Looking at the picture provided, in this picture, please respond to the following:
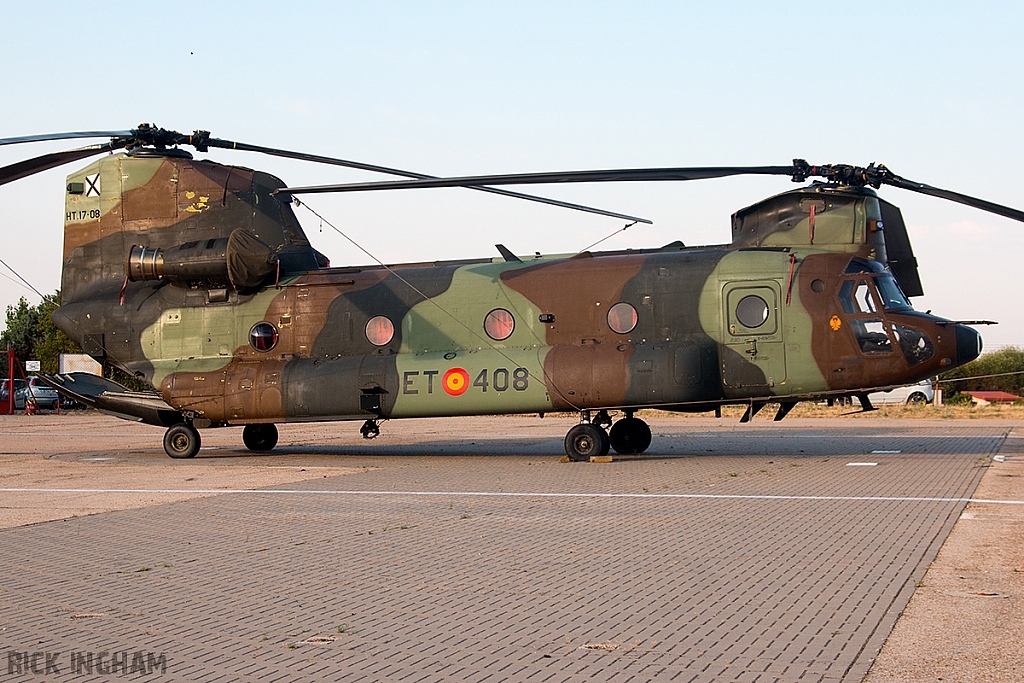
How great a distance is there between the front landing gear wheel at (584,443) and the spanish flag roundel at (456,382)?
6.61ft

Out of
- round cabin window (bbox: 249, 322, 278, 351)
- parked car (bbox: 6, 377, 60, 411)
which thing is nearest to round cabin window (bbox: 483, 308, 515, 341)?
round cabin window (bbox: 249, 322, 278, 351)

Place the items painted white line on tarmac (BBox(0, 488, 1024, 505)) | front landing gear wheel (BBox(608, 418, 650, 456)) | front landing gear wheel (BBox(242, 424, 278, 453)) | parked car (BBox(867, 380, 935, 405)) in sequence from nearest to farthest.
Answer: painted white line on tarmac (BBox(0, 488, 1024, 505)) < front landing gear wheel (BBox(608, 418, 650, 456)) < front landing gear wheel (BBox(242, 424, 278, 453)) < parked car (BBox(867, 380, 935, 405))

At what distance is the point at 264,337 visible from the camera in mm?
18969

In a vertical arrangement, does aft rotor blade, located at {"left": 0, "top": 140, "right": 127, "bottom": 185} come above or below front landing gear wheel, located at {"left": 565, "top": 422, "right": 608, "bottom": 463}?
above

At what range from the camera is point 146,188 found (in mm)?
19844

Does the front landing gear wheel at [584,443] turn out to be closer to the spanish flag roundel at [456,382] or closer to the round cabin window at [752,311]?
the spanish flag roundel at [456,382]

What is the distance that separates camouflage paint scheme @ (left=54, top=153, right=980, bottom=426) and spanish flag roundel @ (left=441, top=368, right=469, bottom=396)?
3cm

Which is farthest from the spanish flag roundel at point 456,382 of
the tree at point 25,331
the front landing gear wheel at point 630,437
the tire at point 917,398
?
the tree at point 25,331

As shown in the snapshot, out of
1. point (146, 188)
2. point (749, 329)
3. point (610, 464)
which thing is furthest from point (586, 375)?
point (146, 188)

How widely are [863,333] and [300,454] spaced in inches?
446

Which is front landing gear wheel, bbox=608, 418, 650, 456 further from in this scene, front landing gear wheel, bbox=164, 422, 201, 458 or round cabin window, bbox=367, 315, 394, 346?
front landing gear wheel, bbox=164, 422, 201, 458

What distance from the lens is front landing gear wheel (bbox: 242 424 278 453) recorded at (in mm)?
21156

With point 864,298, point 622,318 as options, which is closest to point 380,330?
point 622,318

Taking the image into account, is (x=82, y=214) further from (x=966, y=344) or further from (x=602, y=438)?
(x=966, y=344)
